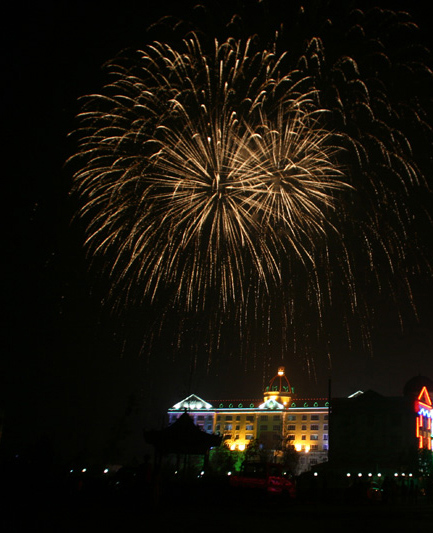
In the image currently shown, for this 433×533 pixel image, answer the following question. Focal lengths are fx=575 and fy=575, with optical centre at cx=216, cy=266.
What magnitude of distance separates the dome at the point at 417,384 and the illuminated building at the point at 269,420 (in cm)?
2029

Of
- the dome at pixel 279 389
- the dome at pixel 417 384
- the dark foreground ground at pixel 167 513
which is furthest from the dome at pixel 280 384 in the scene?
the dark foreground ground at pixel 167 513

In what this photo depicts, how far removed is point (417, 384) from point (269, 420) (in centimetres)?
3320

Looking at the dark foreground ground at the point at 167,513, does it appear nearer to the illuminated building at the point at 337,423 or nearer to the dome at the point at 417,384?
the illuminated building at the point at 337,423

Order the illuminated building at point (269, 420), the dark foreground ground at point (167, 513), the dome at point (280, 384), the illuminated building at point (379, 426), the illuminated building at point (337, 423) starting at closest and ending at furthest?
the dark foreground ground at point (167, 513), the illuminated building at point (337, 423), the illuminated building at point (379, 426), the illuminated building at point (269, 420), the dome at point (280, 384)

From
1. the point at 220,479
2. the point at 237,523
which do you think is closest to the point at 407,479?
the point at 220,479

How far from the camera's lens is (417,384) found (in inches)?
3590

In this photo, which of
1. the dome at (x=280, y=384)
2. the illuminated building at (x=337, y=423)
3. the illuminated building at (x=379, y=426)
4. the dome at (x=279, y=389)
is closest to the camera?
the illuminated building at (x=337, y=423)

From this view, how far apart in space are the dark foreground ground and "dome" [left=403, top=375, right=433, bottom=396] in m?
68.1

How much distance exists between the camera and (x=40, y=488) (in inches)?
945

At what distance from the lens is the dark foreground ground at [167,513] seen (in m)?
13.5

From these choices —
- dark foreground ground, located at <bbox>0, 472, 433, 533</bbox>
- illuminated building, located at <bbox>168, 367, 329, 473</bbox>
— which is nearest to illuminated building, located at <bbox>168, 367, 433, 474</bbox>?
illuminated building, located at <bbox>168, 367, 329, 473</bbox>

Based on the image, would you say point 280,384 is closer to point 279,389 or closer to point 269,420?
point 279,389

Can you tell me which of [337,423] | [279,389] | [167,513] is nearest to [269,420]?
[279,389]

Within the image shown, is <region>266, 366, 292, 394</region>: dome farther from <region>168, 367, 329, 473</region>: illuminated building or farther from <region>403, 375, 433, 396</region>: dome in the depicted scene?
<region>403, 375, 433, 396</region>: dome
